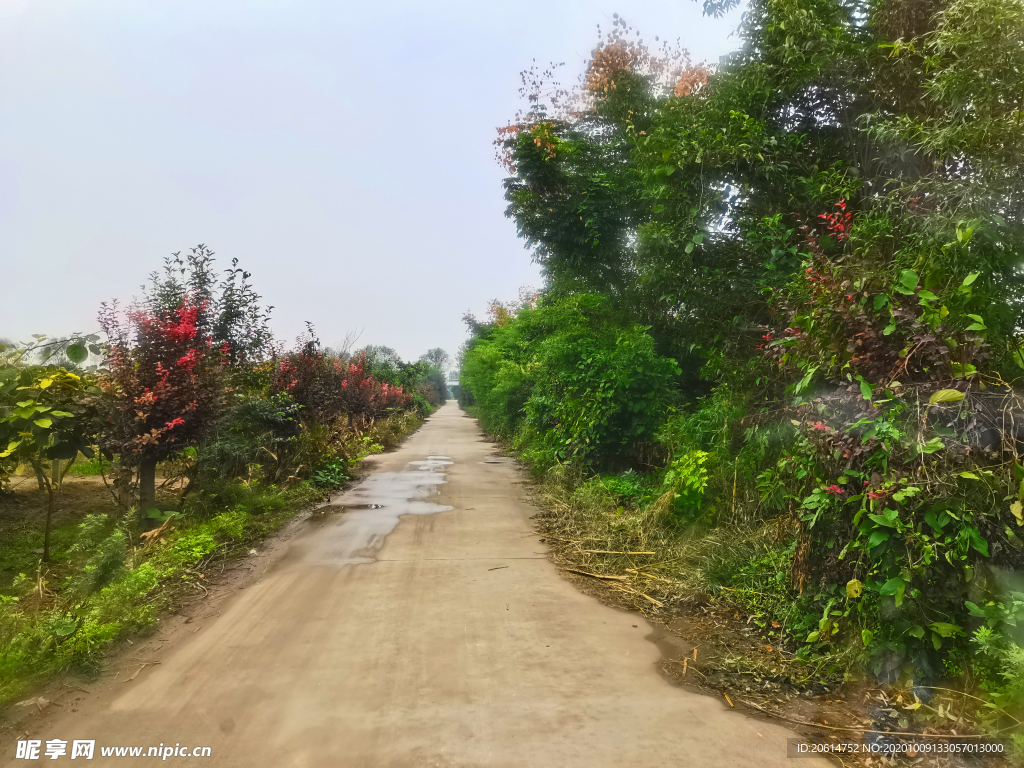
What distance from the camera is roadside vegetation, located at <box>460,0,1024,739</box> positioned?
327 cm

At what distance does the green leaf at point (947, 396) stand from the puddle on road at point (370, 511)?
5.41 m

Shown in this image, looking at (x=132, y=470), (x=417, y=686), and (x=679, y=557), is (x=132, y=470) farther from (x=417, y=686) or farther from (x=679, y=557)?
(x=679, y=557)

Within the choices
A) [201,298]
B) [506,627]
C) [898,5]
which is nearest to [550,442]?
[201,298]

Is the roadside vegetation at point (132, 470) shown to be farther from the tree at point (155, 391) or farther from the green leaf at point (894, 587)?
the green leaf at point (894, 587)

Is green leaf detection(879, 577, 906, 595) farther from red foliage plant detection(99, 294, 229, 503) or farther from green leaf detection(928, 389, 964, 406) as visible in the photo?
red foliage plant detection(99, 294, 229, 503)

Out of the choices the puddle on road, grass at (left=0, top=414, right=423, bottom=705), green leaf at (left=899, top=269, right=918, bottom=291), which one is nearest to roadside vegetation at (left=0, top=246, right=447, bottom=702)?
grass at (left=0, top=414, right=423, bottom=705)

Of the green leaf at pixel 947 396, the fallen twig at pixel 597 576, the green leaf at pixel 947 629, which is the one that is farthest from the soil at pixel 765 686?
the green leaf at pixel 947 396

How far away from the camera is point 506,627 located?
4.77 metres

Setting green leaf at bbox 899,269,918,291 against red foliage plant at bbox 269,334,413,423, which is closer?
green leaf at bbox 899,269,918,291

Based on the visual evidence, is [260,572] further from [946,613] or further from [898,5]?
[898,5]

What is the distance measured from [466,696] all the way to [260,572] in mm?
3458

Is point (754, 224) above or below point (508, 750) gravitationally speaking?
above

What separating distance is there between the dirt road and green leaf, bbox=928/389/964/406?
2052 millimetres

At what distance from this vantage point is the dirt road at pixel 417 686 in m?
3.11
